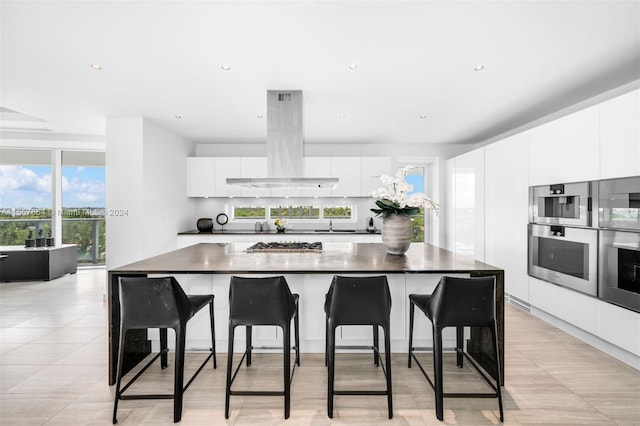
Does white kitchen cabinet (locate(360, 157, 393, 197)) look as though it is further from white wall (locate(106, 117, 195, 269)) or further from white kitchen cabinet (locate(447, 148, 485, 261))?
white wall (locate(106, 117, 195, 269))

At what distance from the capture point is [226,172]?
539 cm

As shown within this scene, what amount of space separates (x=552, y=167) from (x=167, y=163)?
199 inches

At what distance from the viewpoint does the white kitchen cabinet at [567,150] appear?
2664 mm

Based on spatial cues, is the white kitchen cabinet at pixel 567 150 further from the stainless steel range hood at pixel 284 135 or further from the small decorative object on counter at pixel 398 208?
the stainless steel range hood at pixel 284 135

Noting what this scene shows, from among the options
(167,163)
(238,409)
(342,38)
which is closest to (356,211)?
(167,163)

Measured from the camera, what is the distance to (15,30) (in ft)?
7.09

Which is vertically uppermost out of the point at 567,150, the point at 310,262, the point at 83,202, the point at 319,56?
the point at 319,56

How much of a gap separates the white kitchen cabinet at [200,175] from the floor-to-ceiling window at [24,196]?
2.70m

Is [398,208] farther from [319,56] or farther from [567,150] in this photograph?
[567,150]

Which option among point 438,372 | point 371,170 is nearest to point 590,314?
point 438,372

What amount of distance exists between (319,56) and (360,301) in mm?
1943

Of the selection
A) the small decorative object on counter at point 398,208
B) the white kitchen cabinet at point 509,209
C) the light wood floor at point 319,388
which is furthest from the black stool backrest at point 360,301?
the white kitchen cabinet at point 509,209

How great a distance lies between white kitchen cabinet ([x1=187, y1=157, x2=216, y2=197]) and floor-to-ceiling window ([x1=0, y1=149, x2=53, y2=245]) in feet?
8.87

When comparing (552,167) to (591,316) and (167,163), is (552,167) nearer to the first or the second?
(591,316)
